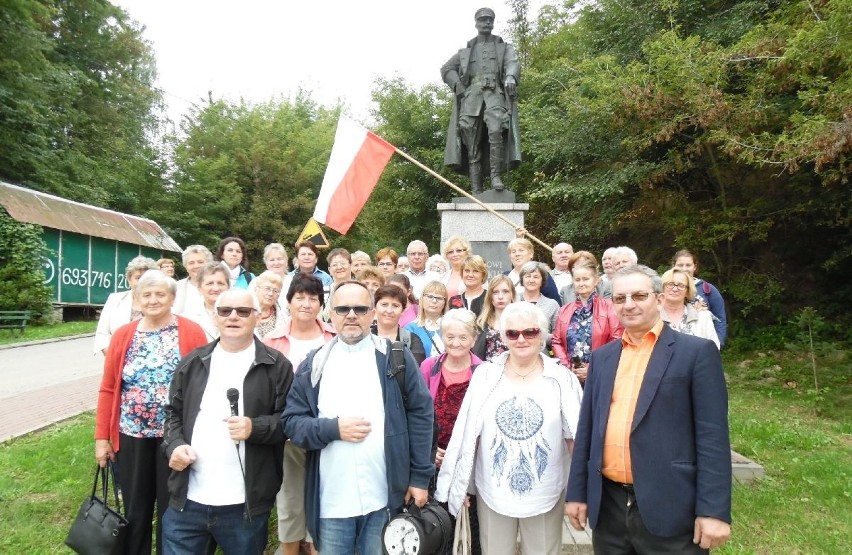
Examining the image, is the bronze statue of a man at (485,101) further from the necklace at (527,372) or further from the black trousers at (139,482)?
the black trousers at (139,482)

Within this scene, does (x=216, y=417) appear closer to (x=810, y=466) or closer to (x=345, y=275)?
(x=345, y=275)

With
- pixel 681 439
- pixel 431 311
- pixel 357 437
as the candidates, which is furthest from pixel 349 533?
pixel 431 311

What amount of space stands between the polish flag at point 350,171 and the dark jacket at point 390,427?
455cm

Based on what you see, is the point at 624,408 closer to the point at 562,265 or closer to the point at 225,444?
the point at 225,444

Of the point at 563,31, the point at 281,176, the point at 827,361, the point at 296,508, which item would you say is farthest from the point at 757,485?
the point at 281,176

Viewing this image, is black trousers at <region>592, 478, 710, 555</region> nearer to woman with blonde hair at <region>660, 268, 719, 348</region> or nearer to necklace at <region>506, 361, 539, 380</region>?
necklace at <region>506, 361, 539, 380</region>

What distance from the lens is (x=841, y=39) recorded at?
22.3 ft

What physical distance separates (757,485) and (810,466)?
2.99ft

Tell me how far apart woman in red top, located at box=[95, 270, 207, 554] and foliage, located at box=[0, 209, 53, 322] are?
1536 centimetres

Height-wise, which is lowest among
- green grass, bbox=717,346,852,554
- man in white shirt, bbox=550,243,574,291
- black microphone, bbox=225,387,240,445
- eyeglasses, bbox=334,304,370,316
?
green grass, bbox=717,346,852,554

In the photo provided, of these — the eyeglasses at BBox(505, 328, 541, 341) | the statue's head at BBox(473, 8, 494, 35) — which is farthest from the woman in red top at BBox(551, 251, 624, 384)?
the statue's head at BBox(473, 8, 494, 35)

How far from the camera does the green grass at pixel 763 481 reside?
3994 mm

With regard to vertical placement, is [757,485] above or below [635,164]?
below

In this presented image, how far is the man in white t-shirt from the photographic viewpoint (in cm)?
267
